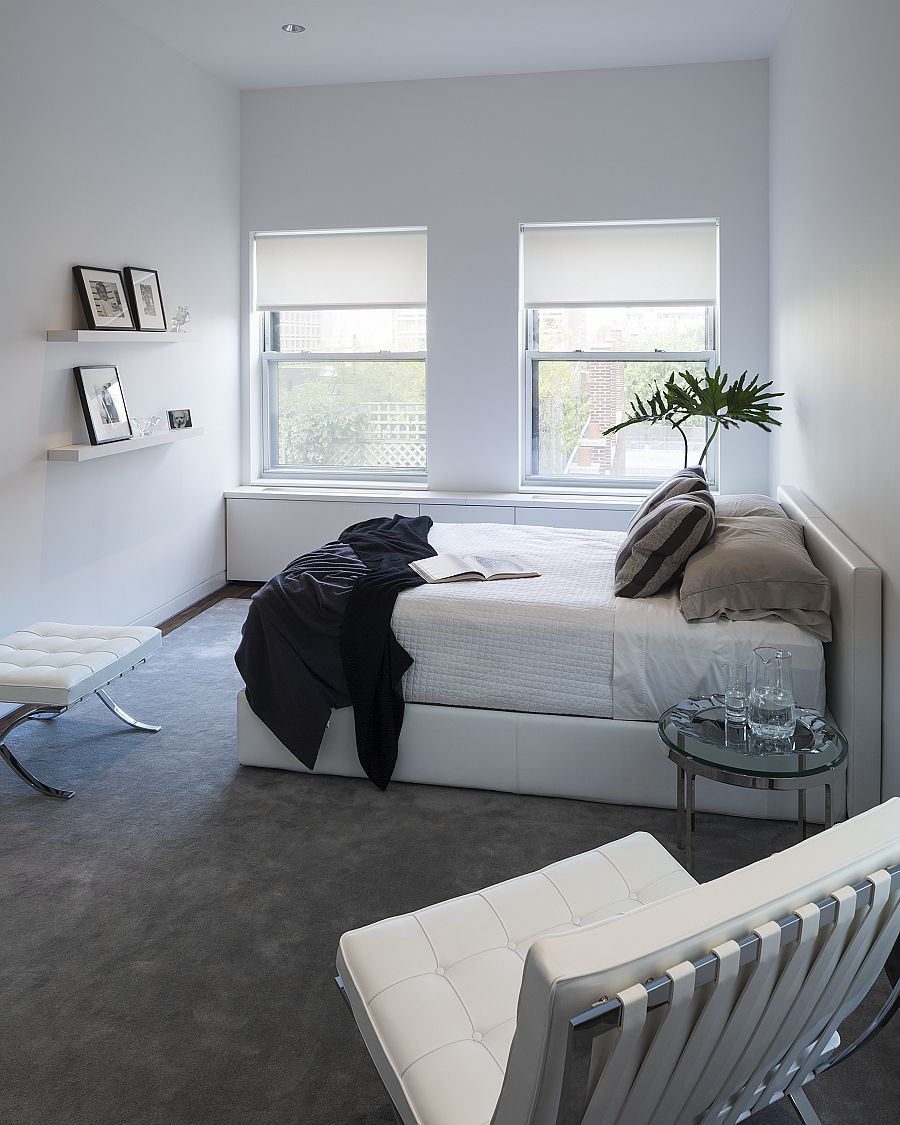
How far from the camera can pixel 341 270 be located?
602cm

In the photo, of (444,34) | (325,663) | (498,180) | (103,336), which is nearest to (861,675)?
(325,663)

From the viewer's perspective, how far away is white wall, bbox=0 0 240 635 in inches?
155

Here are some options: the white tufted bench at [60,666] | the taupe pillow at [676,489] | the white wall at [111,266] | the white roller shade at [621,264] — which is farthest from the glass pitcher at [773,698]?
the white roller shade at [621,264]

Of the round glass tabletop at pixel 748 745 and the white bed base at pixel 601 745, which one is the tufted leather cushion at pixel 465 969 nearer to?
the round glass tabletop at pixel 748 745

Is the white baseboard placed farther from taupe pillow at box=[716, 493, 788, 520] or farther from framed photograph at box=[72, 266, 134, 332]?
taupe pillow at box=[716, 493, 788, 520]

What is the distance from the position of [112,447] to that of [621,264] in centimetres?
301

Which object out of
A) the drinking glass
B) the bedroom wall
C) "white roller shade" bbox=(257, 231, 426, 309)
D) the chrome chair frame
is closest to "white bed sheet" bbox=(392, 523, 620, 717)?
the drinking glass

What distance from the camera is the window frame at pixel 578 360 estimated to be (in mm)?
5723

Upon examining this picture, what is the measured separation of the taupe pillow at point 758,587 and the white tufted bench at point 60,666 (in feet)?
6.07

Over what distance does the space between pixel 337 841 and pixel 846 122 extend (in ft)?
9.27

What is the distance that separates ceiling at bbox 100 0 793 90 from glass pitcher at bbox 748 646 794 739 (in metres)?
3.42

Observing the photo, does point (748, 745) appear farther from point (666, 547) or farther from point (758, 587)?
point (666, 547)

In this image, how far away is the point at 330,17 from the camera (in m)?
4.66

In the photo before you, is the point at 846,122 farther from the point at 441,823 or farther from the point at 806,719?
the point at 441,823
